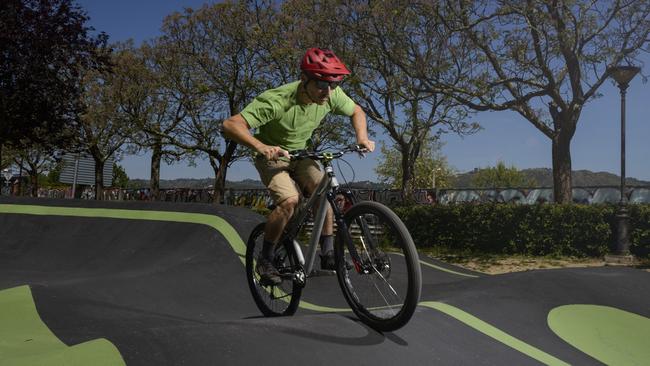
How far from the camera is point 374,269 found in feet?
11.7

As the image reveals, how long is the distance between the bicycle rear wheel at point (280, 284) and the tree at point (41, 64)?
16.0 meters

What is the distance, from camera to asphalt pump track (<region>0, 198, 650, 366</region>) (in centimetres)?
310

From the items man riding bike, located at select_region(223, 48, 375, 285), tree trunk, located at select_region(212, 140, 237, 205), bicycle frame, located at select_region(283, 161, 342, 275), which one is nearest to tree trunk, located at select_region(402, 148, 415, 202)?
tree trunk, located at select_region(212, 140, 237, 205)

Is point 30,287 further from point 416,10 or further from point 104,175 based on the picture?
point 104,175

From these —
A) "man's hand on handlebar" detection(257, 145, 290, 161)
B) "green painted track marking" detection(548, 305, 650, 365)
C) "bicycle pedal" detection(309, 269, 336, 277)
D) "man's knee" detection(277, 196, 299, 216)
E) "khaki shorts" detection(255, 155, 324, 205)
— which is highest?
"man's hand on handlebar" detection(257, 145, 290, 161)

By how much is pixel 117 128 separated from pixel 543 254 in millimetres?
27618

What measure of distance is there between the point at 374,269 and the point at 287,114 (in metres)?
1.37

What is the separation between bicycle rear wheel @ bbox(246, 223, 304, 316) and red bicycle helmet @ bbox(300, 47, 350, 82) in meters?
1.46

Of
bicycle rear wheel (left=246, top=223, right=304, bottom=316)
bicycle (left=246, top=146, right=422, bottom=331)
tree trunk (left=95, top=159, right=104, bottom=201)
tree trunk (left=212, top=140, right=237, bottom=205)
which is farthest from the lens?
tree trunk (left=95, top=159, right=104, bottom=201)

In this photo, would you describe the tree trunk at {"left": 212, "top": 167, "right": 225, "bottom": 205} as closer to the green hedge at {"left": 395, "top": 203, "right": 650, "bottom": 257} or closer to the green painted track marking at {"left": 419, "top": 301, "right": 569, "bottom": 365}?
the green hedge at {"left": 395, "top": 203, "right": 650, "bottom": 257}

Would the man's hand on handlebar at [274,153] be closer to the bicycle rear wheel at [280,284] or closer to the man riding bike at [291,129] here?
the man riding bike at [291,129]

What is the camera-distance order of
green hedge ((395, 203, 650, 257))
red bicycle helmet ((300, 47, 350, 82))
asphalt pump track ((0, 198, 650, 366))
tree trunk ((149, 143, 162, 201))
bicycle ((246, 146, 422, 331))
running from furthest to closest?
tree trunk ((149, 143, 162, 201)) < green hedge ((395, 203, 650, 257)) < red bicycle helmet ((300, 47, 350, 82)) < bicycle ((246, 146, 422, 331)) < asphalt pump track ((0, 198, 650, 366))

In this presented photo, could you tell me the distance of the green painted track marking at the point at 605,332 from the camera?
455cm

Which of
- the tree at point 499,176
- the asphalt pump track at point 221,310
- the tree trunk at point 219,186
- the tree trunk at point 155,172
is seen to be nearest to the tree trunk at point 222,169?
the tree trunk at point 219,186
